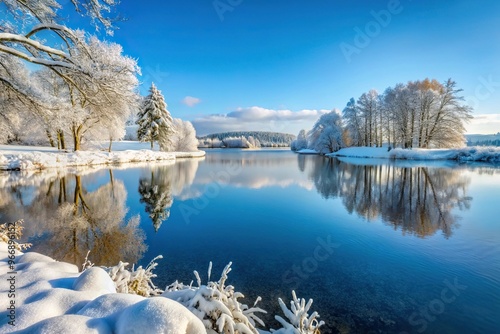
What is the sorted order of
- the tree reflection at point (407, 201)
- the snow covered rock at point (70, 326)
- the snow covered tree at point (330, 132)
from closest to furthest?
the snow covered rock at point (70, 326), the tree reflection at point (407, 201), the snow covered tree at point (330, 132)

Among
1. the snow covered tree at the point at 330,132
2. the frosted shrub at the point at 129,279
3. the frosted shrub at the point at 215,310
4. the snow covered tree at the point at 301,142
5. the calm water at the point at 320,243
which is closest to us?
the frosted shrub at the point at 215,310

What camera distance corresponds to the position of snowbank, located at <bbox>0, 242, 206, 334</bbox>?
1333 mm

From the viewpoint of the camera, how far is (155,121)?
3622 cm

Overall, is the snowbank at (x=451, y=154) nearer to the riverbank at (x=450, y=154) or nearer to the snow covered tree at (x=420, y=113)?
the riverbank at (x=450, y=154)

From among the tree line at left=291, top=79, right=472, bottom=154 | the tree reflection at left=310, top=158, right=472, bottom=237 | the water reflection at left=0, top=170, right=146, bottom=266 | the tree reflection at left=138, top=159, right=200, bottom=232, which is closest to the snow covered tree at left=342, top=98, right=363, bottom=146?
the tree line at left=291, top=79, right=472, bottom=154

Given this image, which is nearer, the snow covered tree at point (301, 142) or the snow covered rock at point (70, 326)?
the snow covered rock at point (70, 326)

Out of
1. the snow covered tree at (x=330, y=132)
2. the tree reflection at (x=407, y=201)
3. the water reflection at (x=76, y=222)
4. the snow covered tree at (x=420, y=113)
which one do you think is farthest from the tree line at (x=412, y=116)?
the water reflection at (x=76, y=222)

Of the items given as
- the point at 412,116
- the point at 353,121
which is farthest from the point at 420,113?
the point at 353,121

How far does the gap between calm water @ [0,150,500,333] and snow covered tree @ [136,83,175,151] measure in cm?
2548

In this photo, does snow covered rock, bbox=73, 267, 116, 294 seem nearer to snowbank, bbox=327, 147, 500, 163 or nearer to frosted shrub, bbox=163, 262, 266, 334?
frosted shrub, bbox=163, 262, 266, 334

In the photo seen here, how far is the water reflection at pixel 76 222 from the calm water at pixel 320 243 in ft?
0.11

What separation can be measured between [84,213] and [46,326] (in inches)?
307

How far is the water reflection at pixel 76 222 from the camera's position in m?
5.13

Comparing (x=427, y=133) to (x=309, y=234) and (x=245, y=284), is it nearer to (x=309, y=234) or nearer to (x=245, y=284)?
(x=309, y=234)
